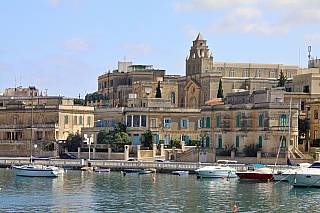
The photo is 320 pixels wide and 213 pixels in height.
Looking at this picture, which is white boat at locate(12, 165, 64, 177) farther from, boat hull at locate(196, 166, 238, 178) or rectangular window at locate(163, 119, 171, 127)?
rectangular window at locate(163, 119, 171, 127)

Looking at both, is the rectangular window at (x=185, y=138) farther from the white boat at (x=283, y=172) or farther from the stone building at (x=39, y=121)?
the white boat at (x=283, y=172)

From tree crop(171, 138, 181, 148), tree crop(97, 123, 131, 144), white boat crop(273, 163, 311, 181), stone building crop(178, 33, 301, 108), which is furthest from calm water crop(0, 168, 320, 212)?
stone building crop(178, 33, 301, 108)

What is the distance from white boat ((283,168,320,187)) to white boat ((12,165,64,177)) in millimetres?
25876

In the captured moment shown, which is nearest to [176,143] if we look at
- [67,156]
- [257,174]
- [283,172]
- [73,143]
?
[73,143]

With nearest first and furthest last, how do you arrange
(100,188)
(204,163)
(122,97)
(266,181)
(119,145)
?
(100,188)
(266,181)
(204,163)
(119,145)
(122,97)

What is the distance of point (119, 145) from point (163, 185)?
98.3 ft

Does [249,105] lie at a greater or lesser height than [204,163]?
greater

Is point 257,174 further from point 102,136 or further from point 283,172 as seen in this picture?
point 102,136

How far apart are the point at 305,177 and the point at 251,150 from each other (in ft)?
53.2

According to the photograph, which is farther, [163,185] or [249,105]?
[249,105]

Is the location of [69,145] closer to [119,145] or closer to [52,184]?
[119,145]

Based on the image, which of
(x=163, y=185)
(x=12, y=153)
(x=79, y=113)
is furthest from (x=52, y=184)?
(x=79, y=113)

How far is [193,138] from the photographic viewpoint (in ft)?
315

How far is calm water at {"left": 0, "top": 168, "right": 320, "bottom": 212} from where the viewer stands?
162ft
